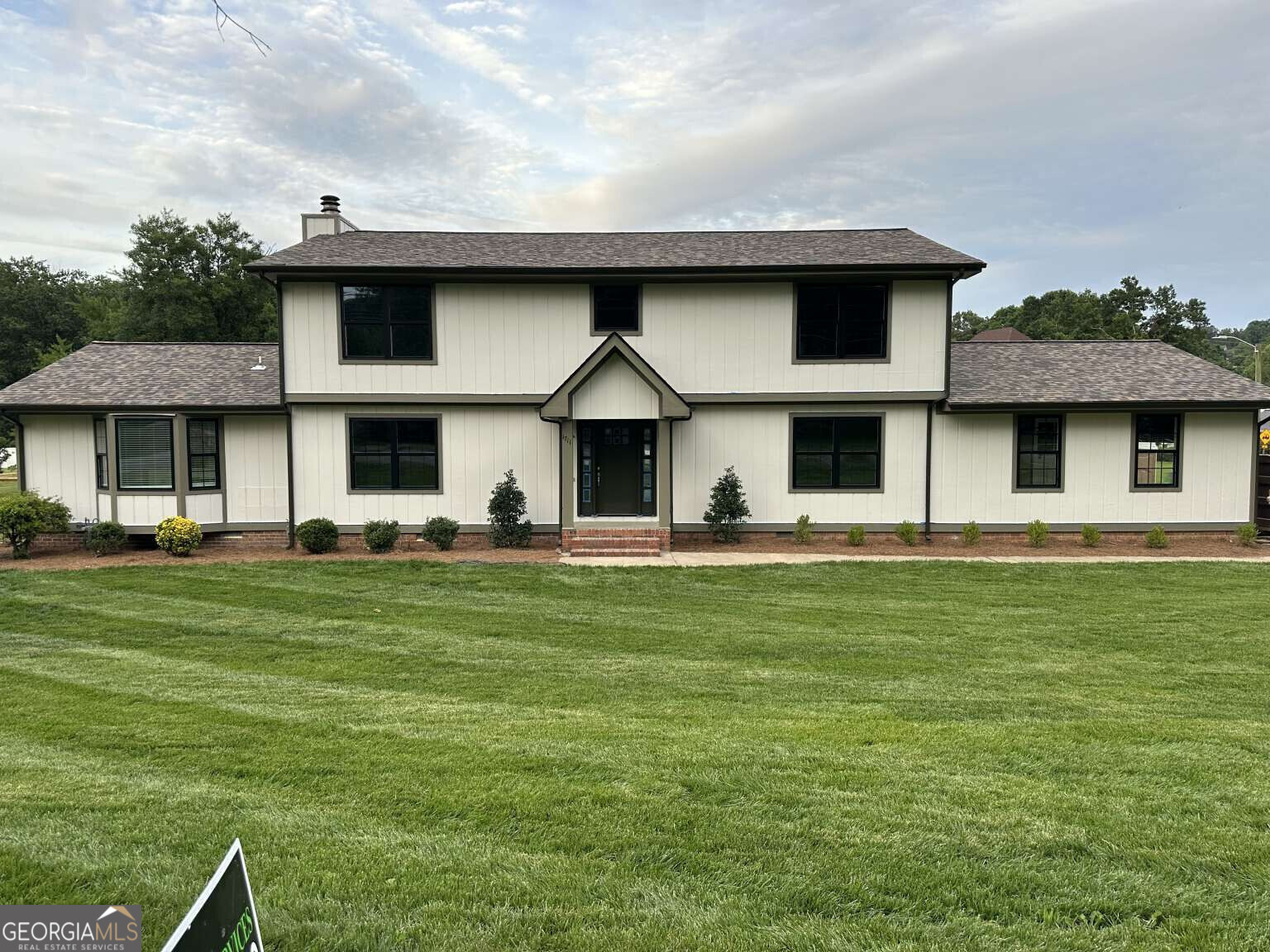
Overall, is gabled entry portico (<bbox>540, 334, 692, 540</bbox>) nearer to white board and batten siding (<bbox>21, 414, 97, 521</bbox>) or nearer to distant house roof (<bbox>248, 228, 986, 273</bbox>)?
distant house roof (<bbox>248, 228, 986, 273</bbox>)

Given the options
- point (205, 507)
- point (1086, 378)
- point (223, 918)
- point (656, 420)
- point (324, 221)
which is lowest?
point (205, 507)

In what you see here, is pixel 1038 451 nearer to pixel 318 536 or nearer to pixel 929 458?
pixel 929 458

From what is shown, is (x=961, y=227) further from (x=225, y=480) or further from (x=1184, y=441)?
(x=225, y=480)

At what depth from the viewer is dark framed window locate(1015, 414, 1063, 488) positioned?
16719 millimetres

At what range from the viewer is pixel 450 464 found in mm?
16641

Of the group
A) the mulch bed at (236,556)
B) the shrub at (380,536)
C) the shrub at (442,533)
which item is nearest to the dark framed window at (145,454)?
the mulch bed at (236,556)

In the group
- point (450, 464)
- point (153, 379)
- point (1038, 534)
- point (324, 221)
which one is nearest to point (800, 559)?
point (1038, 534)

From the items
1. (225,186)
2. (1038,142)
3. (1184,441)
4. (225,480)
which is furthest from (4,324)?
(1184,441)

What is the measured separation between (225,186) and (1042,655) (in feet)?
70.5

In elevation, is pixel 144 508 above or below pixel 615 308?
below

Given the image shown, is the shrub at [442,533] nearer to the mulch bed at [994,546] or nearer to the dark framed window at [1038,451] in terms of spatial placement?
the mulch bed at [994,546]

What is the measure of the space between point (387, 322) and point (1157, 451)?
1741cm

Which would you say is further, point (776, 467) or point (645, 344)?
point (776, 467)

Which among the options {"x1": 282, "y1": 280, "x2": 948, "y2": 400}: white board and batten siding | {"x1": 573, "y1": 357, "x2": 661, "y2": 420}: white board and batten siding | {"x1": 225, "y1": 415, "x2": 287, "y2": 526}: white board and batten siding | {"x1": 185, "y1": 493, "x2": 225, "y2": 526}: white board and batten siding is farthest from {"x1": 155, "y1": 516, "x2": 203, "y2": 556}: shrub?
{"x1": 573, "y1": 357, "x2": 661, "y2": 420}: white board and batten siding
